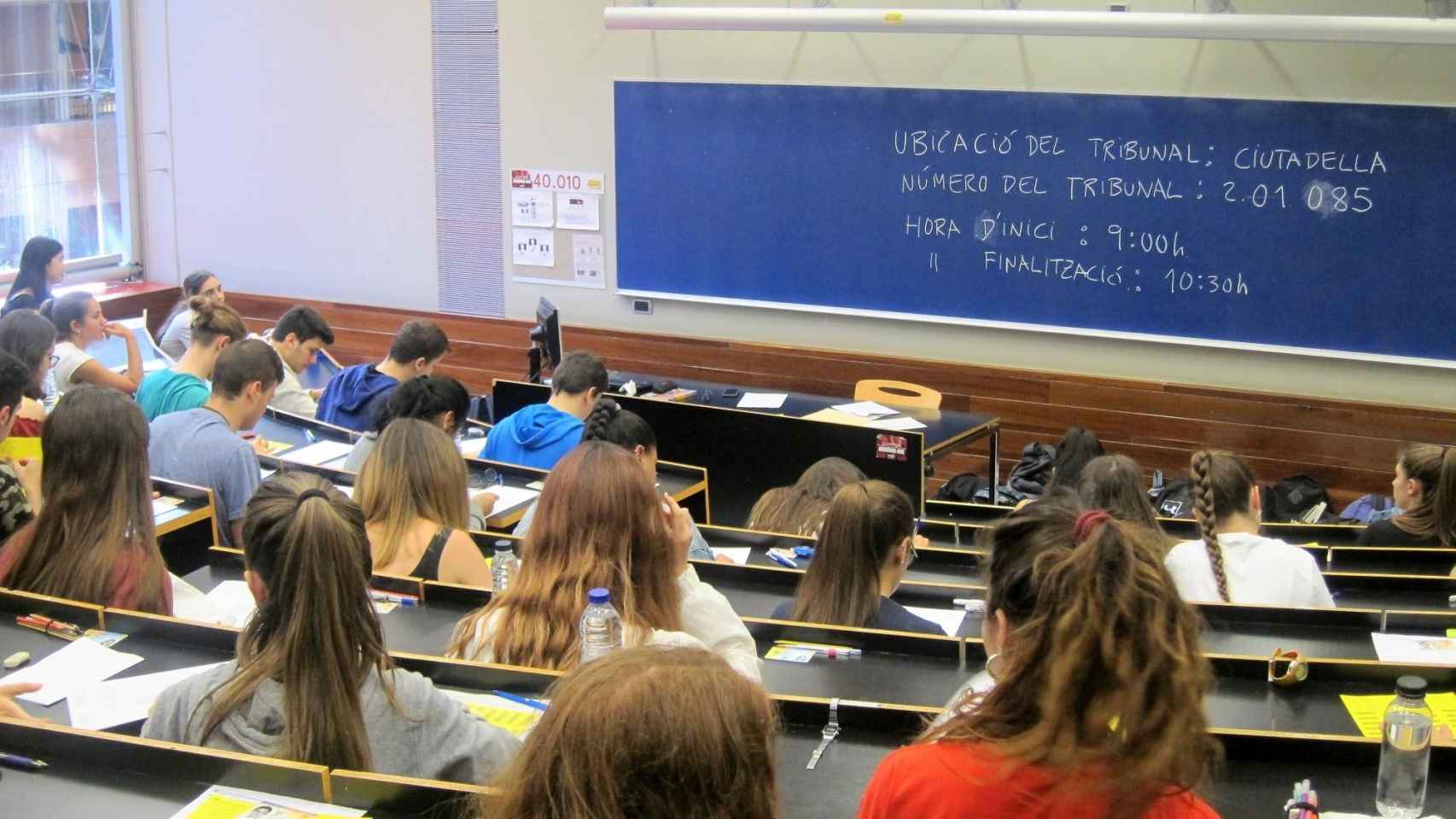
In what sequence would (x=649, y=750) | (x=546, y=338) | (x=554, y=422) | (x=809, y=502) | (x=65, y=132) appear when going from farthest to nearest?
(x=65, y=132)
(x=546, y=338)
(x=554, y=422)
(x=809, y=502)
(x=649, y=750)

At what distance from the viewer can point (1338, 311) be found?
673 cm

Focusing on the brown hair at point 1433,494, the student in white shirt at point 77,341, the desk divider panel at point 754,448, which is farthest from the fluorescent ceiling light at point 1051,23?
the student in white shirt at point 77,341

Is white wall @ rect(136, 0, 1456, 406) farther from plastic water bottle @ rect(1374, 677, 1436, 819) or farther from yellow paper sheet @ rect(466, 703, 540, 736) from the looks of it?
yellow paper sheet @ rect(466, 703, 540, 736)

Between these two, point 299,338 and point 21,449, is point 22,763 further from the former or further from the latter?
point 299,338

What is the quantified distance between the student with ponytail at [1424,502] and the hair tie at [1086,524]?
3237 mm

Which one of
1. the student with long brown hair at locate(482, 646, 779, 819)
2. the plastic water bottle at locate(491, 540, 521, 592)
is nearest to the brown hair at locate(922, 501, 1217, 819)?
the student with long brown hair at locate(482, 646, 779, 819)

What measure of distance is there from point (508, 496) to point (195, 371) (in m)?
1.70

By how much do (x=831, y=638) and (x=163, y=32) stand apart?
7973 millimetres

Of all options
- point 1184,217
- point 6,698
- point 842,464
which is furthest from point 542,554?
point 1184,217

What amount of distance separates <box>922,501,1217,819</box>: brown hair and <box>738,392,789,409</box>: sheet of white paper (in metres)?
5.39

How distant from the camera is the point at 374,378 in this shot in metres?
6.04

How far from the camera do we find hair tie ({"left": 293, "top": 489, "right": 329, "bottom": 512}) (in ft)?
7.59

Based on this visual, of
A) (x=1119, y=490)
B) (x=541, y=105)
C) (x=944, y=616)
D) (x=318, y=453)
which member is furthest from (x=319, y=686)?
(x=541, y=105)

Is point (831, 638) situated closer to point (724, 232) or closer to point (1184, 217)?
point (1184, 217)
